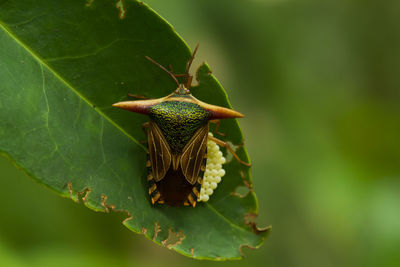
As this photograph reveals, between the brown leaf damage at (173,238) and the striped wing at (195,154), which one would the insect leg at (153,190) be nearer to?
the brown leaf damage at (173,238)

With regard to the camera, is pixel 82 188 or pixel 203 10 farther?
pixel 203 10

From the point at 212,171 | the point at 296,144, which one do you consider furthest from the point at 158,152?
the point at 296,144

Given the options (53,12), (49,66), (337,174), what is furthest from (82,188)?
(337,174)

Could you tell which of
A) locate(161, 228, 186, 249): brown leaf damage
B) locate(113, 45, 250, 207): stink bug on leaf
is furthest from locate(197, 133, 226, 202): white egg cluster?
locate(161, 228, 186, 249): brown leaf damage

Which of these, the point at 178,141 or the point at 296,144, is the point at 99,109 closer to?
the point at 178,141

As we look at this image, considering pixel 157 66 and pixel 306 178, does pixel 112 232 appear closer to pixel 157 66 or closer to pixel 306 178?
pixel 157 66

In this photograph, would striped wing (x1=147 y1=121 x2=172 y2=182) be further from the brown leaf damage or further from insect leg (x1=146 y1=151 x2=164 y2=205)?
the brown leaf damage
